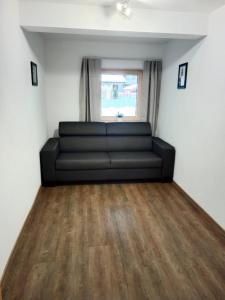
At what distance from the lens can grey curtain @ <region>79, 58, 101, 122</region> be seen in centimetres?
411

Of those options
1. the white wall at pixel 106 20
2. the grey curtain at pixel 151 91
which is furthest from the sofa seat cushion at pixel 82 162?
the white wall at pixel 106 20

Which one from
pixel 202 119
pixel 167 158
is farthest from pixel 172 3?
pixel 167 158

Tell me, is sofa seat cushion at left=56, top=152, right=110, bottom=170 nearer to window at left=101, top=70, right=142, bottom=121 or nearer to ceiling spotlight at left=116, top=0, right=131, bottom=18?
window at left=101, top=70, right=142, bottom=121

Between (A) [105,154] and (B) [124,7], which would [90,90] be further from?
(B) [124,7]

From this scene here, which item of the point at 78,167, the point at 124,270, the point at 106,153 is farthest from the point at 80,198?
the point at 124,270

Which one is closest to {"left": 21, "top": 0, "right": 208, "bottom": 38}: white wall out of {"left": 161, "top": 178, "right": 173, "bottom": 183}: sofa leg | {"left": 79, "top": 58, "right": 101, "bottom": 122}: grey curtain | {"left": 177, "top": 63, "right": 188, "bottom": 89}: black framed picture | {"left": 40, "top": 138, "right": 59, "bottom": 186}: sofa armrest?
{"left": 177, "top": 63, "right": 188, "bottom": 89}: black framed picture

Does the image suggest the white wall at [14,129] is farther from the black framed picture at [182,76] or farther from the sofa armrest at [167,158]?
the black framed picture at [182,76]

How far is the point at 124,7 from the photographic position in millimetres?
2307

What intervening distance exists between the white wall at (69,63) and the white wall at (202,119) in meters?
0.77

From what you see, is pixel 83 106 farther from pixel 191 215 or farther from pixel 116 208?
pixel 191 215

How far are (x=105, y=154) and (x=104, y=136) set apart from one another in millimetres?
448

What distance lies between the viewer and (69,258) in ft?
6.58

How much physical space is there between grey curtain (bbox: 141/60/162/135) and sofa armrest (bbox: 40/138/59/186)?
1.99 meters

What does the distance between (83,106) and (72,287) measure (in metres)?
3.19
